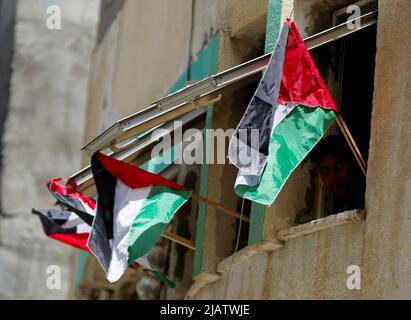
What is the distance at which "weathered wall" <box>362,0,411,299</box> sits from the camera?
8.67 metres

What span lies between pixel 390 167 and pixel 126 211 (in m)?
2.44

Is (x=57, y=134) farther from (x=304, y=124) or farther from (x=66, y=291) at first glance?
(x=304, y=124)

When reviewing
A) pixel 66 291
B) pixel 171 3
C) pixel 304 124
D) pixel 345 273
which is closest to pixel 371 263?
pixel 345 273

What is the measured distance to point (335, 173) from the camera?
1004cm

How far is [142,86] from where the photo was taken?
14.3m

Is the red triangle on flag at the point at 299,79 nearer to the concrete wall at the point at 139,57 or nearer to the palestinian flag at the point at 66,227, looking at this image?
the concrete wall at the point at 139,57

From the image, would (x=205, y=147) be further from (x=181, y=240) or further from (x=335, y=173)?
(x=335, y=173)

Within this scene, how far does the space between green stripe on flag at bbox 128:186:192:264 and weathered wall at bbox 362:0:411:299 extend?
1.91 m

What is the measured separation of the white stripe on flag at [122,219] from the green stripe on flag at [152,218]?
0.04 metres

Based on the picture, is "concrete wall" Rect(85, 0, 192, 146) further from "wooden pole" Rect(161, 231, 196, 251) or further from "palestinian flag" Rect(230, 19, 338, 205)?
"palestinian flag" Rect(230, 19, 338, 205)

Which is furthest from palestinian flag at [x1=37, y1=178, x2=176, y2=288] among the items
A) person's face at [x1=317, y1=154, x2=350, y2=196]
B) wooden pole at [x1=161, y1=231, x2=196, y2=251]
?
person's face at [x1=317, y1=154, x2=350, y2=196]

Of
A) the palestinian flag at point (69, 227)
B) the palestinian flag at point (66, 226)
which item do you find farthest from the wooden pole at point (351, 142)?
the palestinian flag at point (66, 226)
